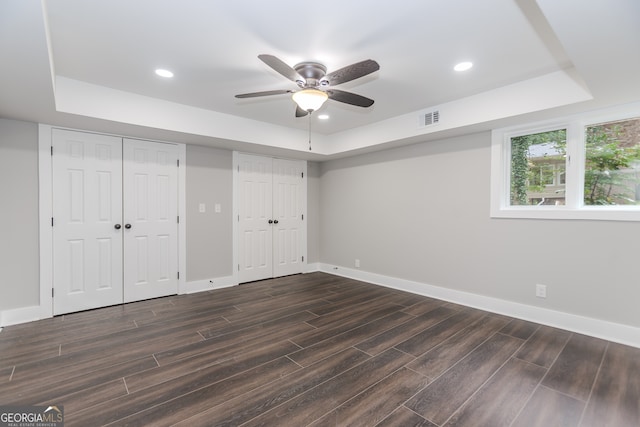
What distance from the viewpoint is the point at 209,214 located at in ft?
15.4

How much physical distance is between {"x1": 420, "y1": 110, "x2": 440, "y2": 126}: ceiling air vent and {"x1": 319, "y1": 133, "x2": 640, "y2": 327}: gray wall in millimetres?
494

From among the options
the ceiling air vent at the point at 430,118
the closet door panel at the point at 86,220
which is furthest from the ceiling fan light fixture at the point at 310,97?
the closet door panel at the point at 86,220

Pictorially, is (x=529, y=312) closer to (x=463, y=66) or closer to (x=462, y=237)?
(x=462, y=237)

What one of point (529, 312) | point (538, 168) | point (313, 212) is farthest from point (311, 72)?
point (313, 212)

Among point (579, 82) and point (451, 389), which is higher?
point (579, 82)

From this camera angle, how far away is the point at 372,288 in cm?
475

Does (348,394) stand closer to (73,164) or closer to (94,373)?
(94,373)

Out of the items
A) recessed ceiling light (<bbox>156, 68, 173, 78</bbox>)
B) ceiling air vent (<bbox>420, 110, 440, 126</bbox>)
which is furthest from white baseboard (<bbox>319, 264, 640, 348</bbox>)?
recessed ceiling light (<bbox>156, 68, 173, 78</bbox>)

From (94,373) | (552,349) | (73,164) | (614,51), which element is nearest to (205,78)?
(73,164)

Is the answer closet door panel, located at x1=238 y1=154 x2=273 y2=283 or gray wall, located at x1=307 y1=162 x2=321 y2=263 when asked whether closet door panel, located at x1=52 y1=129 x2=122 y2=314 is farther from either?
gray wall, located at x1=307 y1=162 x2=321 y2=263

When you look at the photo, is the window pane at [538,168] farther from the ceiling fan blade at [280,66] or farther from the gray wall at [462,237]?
the ceiling fan blade at [280,66]

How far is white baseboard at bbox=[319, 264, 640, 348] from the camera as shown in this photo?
9.31 feet

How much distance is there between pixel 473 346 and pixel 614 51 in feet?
8.17

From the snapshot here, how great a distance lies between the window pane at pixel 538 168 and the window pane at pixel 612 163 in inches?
8.6
